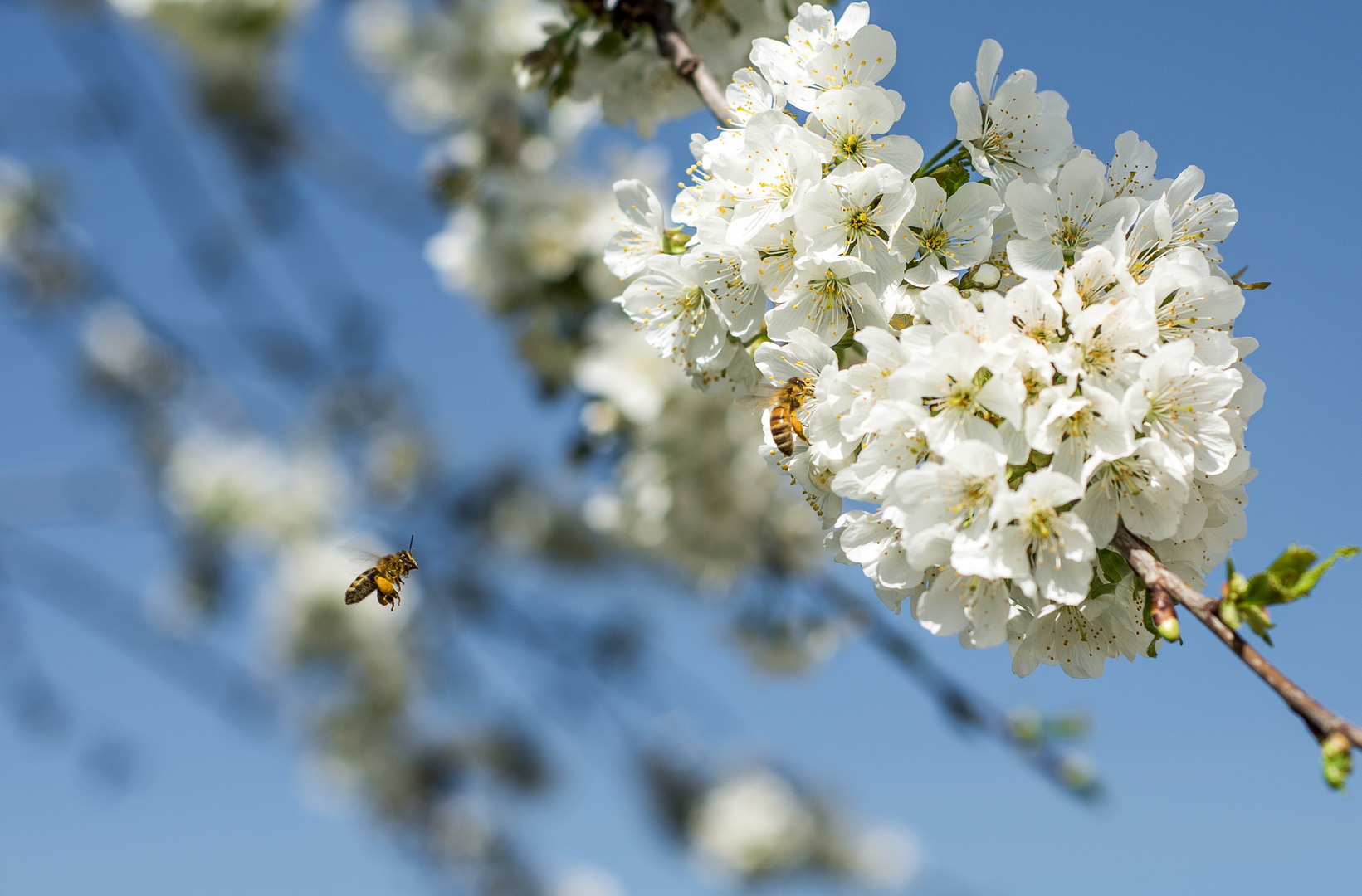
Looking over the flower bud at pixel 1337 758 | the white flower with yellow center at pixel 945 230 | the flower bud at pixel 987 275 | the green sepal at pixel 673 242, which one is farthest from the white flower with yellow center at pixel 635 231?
the flower bud at pixel 1337 758

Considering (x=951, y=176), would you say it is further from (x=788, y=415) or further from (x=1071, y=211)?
(x=788, y=415)

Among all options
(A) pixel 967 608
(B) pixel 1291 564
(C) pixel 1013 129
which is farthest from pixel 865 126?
(B) pixel 1291 564

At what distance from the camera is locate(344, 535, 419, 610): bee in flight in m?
2.43

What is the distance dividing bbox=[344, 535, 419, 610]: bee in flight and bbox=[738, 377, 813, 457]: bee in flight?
1135 mm

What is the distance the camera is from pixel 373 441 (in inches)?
304

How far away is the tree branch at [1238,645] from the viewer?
1246 mm

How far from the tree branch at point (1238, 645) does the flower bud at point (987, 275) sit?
1.59 ft

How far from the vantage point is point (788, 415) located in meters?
1.77

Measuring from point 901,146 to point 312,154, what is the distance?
5.70 m

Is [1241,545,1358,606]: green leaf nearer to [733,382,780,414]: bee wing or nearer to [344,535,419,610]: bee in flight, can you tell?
[733,382,780,414]: bee wing

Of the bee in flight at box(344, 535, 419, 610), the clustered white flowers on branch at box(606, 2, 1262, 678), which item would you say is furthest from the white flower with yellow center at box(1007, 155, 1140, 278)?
the bee in flight at box(344, 535, 419, 610)

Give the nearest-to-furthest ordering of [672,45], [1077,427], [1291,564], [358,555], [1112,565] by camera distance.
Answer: [1291,564] < [1077,427] < [1112,565] < [672,45] < [358,555]

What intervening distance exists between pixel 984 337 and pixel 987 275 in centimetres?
19

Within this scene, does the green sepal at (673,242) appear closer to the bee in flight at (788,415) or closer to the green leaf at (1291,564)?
the bee in flight at (788,415)
